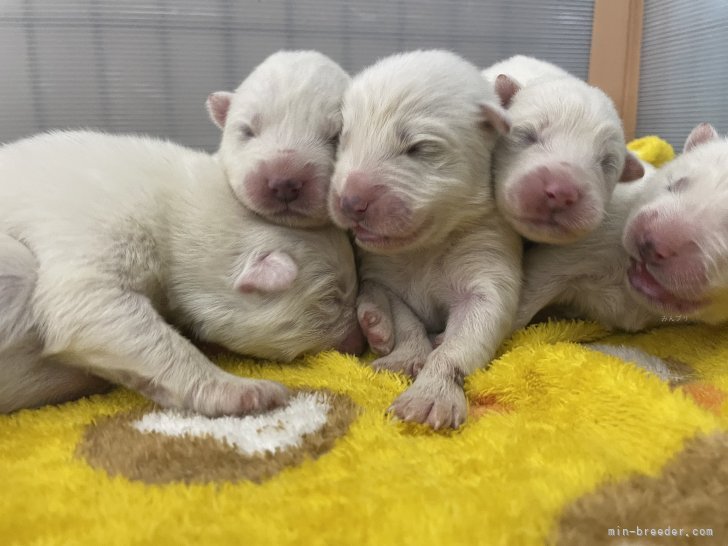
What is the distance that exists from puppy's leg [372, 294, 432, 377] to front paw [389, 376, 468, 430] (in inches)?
9.7

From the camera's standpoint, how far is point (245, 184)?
2.16 meters

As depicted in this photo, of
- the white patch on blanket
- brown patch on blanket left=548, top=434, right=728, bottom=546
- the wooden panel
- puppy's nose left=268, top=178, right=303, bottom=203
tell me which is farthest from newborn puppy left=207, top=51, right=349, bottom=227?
the wooden panel

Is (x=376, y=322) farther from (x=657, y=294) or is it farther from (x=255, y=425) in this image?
(x=657, y=294)

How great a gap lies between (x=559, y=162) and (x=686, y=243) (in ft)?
1.47

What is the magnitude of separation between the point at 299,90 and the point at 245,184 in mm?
408

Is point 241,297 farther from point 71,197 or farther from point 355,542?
point 355,542

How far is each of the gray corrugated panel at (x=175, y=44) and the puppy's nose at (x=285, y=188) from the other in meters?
1.64

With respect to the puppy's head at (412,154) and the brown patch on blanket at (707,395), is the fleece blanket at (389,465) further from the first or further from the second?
the puppy's head at (412,154)

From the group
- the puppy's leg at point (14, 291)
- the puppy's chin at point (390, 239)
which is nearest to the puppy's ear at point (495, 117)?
the puppy's chin at point (390, 239)

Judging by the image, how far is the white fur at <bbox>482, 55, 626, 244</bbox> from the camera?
205 cm

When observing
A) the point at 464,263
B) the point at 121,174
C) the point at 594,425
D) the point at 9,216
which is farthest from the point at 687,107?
the point at 9,216

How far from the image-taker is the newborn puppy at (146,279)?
1.85 meters

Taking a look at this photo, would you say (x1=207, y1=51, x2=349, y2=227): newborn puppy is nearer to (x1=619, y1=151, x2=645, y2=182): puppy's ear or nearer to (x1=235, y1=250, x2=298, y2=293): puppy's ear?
(x1=235, y1=250, x2=298, y2=293): puppy's ear

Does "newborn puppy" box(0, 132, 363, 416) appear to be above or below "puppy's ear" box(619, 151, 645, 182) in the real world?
below
